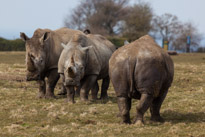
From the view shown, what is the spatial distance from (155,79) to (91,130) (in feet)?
5.04

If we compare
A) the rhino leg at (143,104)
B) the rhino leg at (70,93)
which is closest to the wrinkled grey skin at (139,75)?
the rhino leg at (143,104)

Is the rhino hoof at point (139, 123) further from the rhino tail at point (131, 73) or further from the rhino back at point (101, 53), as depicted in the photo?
the rhino back at point (101, 53)

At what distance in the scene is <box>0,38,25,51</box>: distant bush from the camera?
4759 centimetres

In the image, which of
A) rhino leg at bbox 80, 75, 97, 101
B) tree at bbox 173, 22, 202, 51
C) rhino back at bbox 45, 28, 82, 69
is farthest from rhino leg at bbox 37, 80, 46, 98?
tree at bbox 173, 22, 202, 51

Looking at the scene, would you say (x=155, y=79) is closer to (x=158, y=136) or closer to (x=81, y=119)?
(x=158, y=136)

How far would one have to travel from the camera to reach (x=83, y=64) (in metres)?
12.4

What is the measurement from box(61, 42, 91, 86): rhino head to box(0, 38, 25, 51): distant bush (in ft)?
119

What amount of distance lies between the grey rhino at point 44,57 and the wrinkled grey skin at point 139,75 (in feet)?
16.1

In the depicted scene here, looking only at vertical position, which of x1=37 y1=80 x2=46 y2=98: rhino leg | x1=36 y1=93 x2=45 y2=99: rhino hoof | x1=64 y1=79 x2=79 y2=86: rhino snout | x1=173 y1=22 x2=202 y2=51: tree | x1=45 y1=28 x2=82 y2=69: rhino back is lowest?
x1=173 y1=22 x2=202 y2=51: tree

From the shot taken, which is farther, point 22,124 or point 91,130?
point 22,124

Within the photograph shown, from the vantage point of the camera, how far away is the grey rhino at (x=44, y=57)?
1337 centimetres

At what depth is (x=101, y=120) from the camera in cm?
976

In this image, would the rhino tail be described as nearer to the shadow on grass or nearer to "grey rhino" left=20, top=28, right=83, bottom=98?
the shadow on grass

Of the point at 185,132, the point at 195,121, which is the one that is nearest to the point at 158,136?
the point at 185,132
